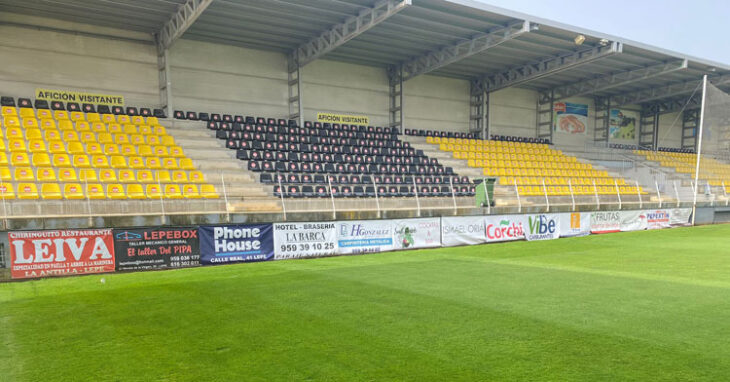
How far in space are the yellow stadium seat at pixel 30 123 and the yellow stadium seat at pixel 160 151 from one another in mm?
3444

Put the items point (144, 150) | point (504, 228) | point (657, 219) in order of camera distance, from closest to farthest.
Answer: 1. point (144, 150)
2. point (504, 228)
3. point (657, 219)

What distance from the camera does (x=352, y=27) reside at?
1694 cm

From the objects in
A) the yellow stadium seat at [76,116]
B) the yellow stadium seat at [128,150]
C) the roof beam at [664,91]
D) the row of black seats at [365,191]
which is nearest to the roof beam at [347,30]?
the row of black seats at [365,191]

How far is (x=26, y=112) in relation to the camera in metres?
14.5

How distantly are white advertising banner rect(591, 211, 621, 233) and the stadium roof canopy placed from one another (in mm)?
7103

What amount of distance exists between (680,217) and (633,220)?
11.3 feet

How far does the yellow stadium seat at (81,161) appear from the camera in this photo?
12.5 metres

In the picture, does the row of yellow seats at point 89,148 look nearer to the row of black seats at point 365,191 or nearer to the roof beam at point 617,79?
the row of black seats at point 365,191

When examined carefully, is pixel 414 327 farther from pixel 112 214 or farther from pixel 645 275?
pixel 112 214

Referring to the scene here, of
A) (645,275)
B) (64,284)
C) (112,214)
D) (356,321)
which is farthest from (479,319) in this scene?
(112,214)

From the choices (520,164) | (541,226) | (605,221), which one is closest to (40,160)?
(541,226)

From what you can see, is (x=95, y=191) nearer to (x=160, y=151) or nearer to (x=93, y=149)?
(x=93, y=149)

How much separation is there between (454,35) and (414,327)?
52.7 feet

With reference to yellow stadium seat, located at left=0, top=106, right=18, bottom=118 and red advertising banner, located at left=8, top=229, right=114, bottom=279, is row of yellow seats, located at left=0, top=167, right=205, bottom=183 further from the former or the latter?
yellow stadium seat, located at left=0, top=106, right=18, bottom=118
